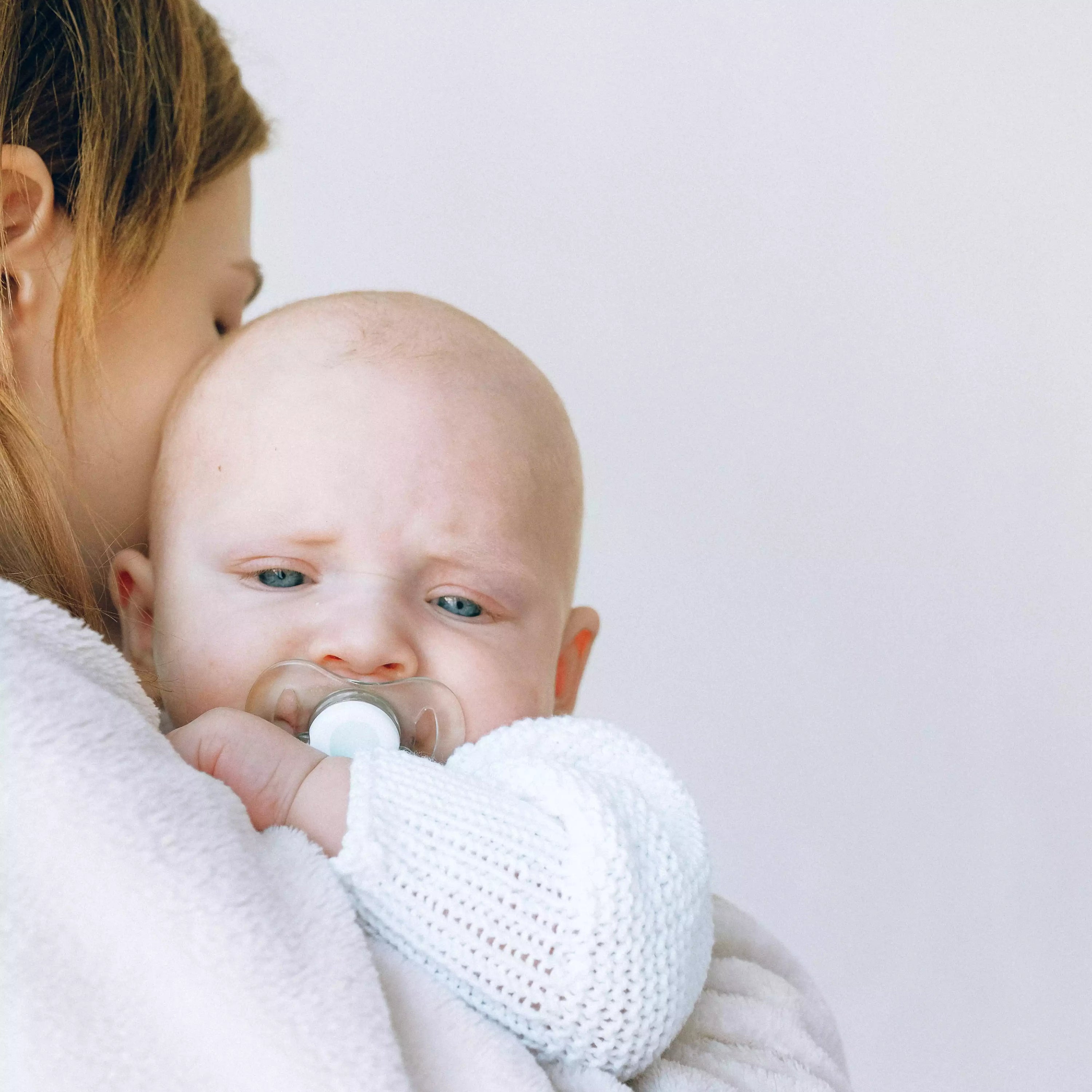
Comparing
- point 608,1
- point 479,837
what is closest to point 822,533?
point 608,1

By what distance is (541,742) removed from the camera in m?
0.82

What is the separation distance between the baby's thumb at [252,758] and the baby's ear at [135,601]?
280 millimetres

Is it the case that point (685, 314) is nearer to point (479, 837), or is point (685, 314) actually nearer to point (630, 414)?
point (630, 414)

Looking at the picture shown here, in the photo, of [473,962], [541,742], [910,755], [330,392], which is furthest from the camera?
[910,755]

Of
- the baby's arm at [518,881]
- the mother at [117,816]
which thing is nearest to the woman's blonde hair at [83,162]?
the mother at [117,816]

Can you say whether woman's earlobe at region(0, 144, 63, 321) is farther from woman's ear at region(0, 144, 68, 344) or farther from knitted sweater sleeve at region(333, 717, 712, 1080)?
knitted sweater sleeve at region(333, 717, 712, 1080)

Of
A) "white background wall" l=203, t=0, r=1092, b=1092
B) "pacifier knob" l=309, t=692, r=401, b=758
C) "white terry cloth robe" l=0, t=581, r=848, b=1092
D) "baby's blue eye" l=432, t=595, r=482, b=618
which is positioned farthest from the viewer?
"white background wall" l=203, t=0, r=1092, b=1092

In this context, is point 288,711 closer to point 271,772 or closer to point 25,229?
point 271,772

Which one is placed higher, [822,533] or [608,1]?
[608,1]

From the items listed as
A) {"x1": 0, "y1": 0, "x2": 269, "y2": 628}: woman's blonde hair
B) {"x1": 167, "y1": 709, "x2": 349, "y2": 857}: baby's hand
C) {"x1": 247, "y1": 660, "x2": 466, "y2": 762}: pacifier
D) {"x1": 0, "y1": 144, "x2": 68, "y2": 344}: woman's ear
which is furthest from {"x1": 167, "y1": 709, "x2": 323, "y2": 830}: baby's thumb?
{"x1": 0, "y1": 144, "x2": 68, "y2": 344}: woman's ear

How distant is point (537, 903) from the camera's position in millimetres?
643

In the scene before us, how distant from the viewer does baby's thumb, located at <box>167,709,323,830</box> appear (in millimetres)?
675

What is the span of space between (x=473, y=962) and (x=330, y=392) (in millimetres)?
467

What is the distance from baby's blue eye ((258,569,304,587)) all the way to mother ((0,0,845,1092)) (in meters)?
0.12
